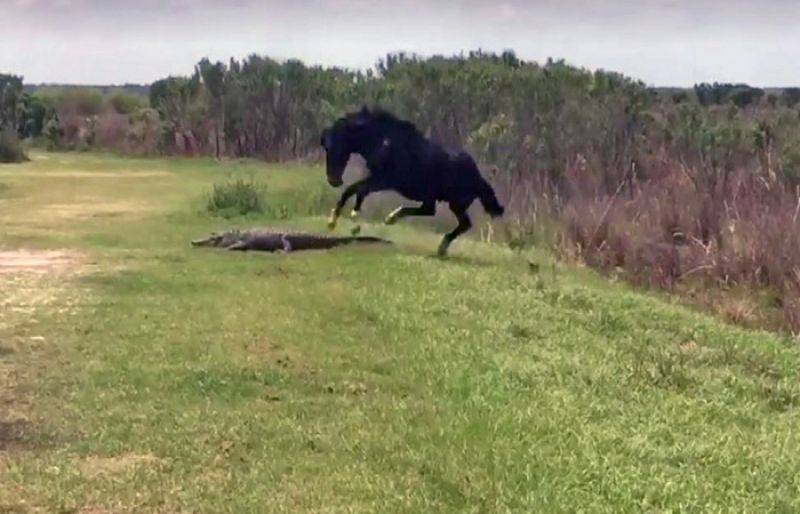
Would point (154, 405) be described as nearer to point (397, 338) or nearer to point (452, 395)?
point (452, 395)

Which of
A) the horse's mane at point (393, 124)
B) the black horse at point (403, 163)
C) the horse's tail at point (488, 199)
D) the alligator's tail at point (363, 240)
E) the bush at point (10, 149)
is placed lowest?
the bush at point (10, 149)

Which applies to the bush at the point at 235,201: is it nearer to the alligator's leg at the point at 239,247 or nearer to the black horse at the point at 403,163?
the alligator's leg at the point at 239,247

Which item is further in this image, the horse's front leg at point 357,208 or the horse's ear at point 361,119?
the horse's front leg at point 357,208

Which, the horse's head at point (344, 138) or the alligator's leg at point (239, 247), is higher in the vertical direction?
the horse's head at point (344, 138)

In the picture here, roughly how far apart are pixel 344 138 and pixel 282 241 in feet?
5.16

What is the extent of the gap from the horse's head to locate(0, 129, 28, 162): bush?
76.8 feet

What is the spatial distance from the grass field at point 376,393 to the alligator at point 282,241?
3.63 ft

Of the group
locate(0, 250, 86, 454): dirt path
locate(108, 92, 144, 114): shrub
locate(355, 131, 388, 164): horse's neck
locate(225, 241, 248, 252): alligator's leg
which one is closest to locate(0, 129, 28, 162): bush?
locate(0, 250, 86, 454): dirt path

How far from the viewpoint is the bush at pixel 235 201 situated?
21.9 metres

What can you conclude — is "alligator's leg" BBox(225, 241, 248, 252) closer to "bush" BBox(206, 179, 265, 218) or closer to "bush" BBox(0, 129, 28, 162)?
"bush" BBox(206, 179, 265, 218)

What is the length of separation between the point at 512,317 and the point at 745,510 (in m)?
5.10

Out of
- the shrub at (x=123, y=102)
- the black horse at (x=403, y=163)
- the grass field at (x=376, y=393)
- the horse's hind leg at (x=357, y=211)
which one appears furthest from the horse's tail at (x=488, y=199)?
the shrub at (x=123, y=102)

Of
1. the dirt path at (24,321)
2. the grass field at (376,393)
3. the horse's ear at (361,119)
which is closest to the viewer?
the grass field at (376,393)

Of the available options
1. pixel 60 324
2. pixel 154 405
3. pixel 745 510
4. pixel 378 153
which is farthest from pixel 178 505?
pixel 378 153
